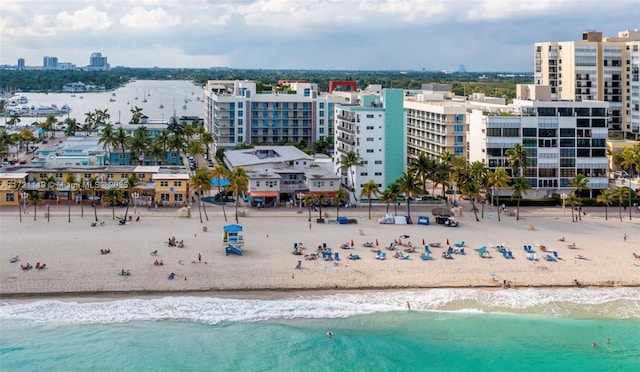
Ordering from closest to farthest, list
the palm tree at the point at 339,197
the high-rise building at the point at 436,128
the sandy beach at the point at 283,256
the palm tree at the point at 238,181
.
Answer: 1. the sandy beach at the point at 283,256
2. the palm tree at the point at 238,181
3. the palm tree at the point at 339,197
4. the high-rise building at the point at 436,128

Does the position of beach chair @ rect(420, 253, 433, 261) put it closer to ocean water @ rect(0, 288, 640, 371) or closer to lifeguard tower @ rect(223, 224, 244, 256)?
ocean water @ rect(0, 288, 640, 371)

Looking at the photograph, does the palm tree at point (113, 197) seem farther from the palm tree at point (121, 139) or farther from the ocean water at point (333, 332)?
the ocean water at point (333, 332)

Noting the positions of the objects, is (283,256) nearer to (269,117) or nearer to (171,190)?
(171,190)

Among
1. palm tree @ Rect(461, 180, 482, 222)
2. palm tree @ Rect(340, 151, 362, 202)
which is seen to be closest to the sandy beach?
palm tree @ Rect(461, 180, 482, 222)

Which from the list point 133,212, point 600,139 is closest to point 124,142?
point 133,212

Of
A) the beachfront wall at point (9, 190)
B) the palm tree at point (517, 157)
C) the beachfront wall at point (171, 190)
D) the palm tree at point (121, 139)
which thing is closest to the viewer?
the palm tree at point (517, 157)

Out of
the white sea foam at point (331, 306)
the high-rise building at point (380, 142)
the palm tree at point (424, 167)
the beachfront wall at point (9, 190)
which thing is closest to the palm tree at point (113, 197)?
the beachfront wall at point (9, 190)

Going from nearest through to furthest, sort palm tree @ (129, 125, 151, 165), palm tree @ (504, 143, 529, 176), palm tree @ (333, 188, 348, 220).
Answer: palm tree @ (333, 188, 348, 220) → palm tree @ (504, 143, 529, 176) → palm tree @ (129, 125, 151, 165)

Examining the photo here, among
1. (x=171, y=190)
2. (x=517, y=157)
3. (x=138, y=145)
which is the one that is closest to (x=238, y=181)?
(x=171, y=190)
